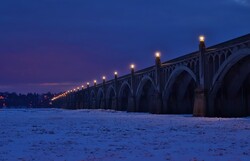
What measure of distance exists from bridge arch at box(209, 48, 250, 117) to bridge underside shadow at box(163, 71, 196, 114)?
46.5 ft

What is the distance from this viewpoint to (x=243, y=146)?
1302cm

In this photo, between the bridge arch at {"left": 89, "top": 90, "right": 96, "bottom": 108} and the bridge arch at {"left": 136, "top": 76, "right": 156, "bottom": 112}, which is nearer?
the bridge arch at {"left": 136, "top": 76, "right": 156, "bottom": 112}

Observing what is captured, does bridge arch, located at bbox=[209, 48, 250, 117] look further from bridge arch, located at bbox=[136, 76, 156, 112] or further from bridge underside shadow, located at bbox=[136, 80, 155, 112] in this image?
bridge underside shadow, located at bbox=[136, 80, 155, 112]

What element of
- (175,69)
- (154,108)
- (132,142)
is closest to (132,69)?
(154,108)

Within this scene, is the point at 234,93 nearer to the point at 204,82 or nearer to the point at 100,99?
the point at 204,82

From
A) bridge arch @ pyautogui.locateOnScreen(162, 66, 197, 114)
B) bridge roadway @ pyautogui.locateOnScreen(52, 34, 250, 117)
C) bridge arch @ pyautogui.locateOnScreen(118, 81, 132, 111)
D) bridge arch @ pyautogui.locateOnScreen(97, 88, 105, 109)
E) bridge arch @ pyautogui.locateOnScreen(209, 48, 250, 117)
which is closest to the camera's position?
bridge roadway @ pyautogui.locateOnScreen(52, 34, 250, 117)

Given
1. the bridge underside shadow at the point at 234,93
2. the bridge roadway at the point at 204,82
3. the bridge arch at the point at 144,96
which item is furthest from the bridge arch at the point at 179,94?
the bridge underside shadow at the point at 234,93

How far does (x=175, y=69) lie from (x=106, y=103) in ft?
174

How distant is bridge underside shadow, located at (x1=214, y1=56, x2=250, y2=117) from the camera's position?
41197 millimetres

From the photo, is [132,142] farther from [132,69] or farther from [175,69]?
[132,69]

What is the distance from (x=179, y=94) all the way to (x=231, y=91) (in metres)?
16.5

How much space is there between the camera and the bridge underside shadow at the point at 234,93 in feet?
135

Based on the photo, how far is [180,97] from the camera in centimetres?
5912

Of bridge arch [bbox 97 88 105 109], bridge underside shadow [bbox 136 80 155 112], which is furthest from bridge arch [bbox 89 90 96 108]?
bridge underside shadow [bbox 136 80 155 112]
